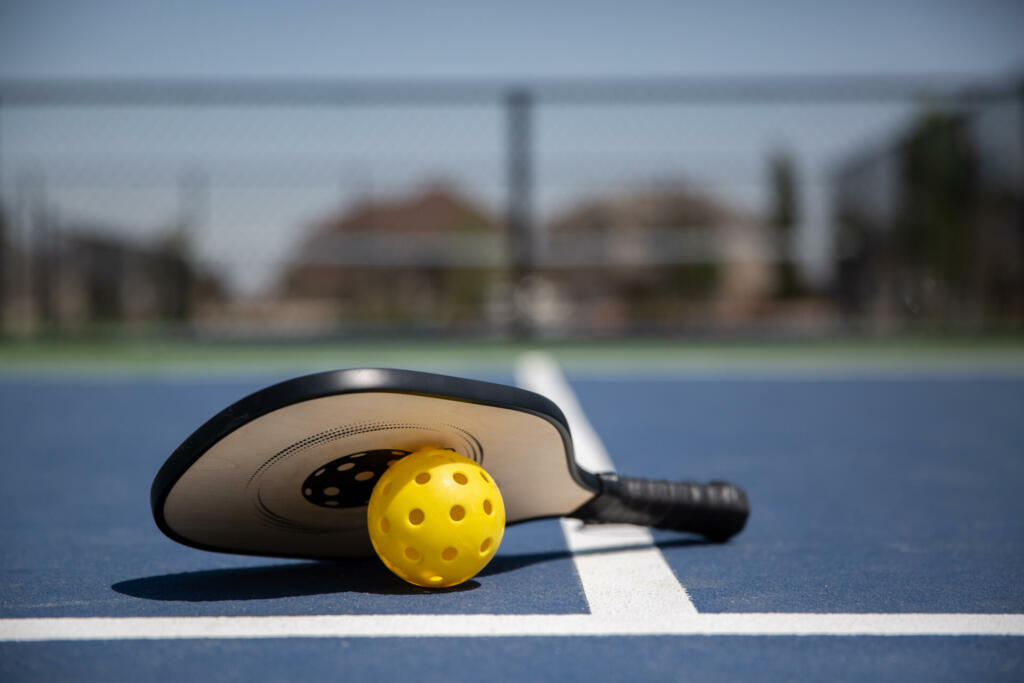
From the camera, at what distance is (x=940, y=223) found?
12297 millimetres

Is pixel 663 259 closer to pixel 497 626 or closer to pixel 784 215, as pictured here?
pixel 784 215

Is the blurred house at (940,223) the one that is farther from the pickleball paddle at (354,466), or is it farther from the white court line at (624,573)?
the pickleball paddle at (354,466)

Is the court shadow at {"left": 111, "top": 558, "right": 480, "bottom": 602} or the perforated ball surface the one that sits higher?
the perforated ball surface

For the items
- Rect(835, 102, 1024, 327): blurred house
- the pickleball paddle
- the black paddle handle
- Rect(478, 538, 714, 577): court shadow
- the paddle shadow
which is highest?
Rect(835, 102, 1024, 327): blurred house

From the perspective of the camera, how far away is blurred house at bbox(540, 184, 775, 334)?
15.1m

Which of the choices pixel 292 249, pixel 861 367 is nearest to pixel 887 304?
pixel 861 367

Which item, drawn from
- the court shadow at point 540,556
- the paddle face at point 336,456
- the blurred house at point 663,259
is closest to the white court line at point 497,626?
the paddle face at point 336,456

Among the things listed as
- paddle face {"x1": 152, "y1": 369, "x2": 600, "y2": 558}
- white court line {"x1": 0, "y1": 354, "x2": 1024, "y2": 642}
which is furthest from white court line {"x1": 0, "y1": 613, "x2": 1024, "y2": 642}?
paddle face {"x1": 152, "y1": 369, "x2": 600, "y2": 558}

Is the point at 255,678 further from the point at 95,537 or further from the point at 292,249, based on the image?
the point at 292,249

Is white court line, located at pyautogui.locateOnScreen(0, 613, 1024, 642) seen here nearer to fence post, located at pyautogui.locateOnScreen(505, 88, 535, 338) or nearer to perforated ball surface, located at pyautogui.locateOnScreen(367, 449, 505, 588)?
perforated ball surface, located at pyautogui.locateOnScreen(367, 449, 505, 588)

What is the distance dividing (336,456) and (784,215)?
12540 millimetres

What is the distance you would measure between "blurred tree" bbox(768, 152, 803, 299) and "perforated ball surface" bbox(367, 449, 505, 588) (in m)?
10.6

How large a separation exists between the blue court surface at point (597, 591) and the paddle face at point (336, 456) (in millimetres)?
135

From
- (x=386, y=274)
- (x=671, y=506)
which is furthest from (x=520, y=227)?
(x=671, y=506)
